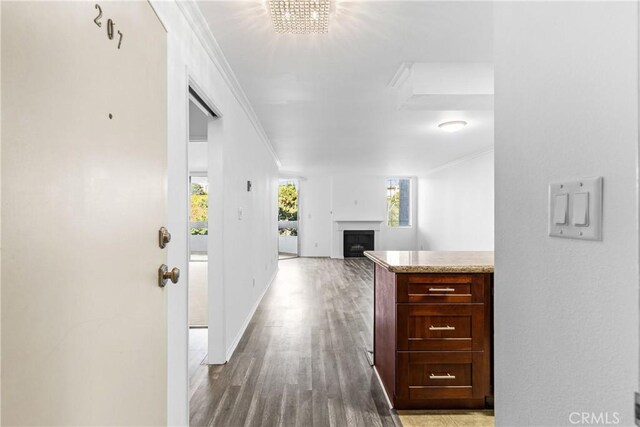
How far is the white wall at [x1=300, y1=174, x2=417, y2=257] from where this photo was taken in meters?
9.62

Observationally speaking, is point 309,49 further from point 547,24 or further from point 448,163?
point 448,163

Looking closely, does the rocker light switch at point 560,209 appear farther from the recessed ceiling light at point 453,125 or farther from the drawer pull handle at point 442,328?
the recessed ceiling light at point 453,125

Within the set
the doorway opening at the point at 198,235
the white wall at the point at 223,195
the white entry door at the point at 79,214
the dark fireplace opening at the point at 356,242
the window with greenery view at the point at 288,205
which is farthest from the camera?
the window with greenery view at the point at 288,205

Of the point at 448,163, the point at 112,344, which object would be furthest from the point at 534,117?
the point at 448,163

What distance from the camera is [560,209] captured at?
681 millimetres

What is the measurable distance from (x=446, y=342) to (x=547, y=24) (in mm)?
1752

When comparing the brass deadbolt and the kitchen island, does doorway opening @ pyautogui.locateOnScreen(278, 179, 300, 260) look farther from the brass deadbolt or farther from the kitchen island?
the brass deadbolt

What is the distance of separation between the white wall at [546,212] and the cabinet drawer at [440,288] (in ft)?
3.32

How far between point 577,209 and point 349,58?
6.97 ft

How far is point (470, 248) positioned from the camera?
7.05 metres

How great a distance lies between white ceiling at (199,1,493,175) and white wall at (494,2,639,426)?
1.17 m

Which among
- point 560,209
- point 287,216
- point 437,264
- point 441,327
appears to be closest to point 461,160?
point 287,216

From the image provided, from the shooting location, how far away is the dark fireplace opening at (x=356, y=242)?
9.54 meters

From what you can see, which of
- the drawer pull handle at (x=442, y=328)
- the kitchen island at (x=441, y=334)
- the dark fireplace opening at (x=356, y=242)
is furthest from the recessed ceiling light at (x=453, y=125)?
the dark fireplace opening at (x=356, y=242)
